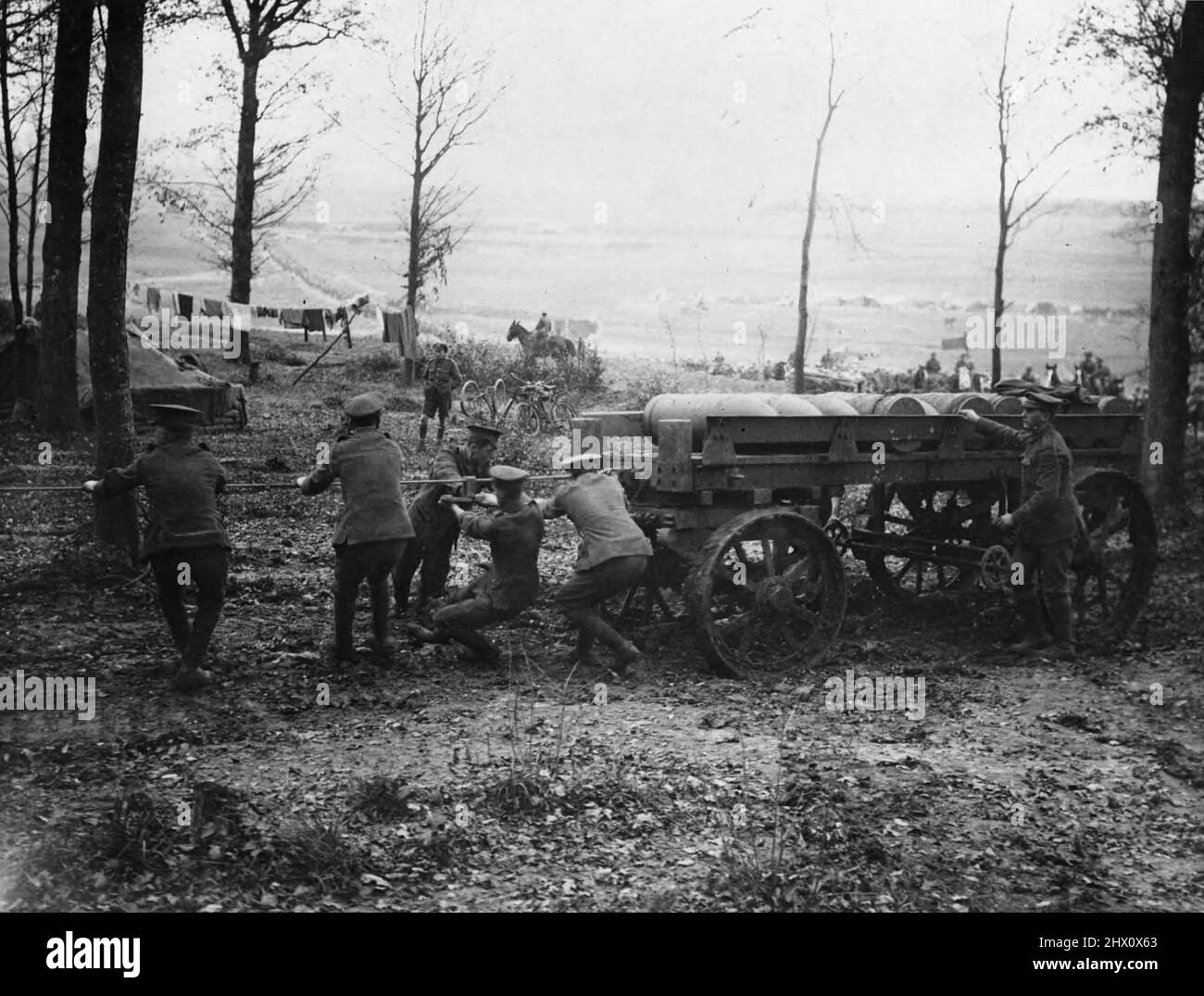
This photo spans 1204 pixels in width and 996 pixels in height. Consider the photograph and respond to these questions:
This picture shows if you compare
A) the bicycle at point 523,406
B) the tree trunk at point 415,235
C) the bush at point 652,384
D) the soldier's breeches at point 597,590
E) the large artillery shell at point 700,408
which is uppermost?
the tree trunk at point 415,235

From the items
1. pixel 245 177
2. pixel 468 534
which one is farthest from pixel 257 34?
pixel 468 534

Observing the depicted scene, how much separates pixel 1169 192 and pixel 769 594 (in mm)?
7211

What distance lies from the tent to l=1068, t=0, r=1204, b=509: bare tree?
10661 millimetres

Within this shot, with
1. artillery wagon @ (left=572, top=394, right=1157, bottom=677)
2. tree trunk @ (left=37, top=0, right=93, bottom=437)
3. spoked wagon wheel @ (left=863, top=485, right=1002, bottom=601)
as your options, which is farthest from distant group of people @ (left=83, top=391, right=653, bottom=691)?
tree trunk @ (left=37, top=0, right=93, bottom=437)

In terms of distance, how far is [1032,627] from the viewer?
300 inches

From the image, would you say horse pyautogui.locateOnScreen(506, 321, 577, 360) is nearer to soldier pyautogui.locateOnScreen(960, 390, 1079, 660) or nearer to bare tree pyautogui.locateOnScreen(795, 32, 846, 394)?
bare tree pyautogui.locateOnScreen(795, 32, 846, 394)

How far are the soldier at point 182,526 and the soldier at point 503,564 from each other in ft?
4.49

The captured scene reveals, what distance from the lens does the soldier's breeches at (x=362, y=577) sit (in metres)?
6.67

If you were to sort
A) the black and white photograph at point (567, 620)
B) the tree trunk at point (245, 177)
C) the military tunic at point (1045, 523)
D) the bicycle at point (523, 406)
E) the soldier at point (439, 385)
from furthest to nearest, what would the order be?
1. the bicycle at point (523, 406)
2. the soldier at point (439, 385)
3. the tree trunk at point (245, 177)
4. the military tunic at point (1045, 523)
5. the black and white photograph at point (567, 620)

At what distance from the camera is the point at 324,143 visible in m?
15.5

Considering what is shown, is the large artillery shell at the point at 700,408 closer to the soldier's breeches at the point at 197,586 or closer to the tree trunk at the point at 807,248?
the soldier's breeches at the point at 197,586

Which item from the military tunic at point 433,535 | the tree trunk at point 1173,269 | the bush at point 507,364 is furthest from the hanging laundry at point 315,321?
the tree trunk at point 1173,269

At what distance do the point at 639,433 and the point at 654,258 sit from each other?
1483 centimetres

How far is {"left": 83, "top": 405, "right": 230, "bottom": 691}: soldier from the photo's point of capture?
6.12m
